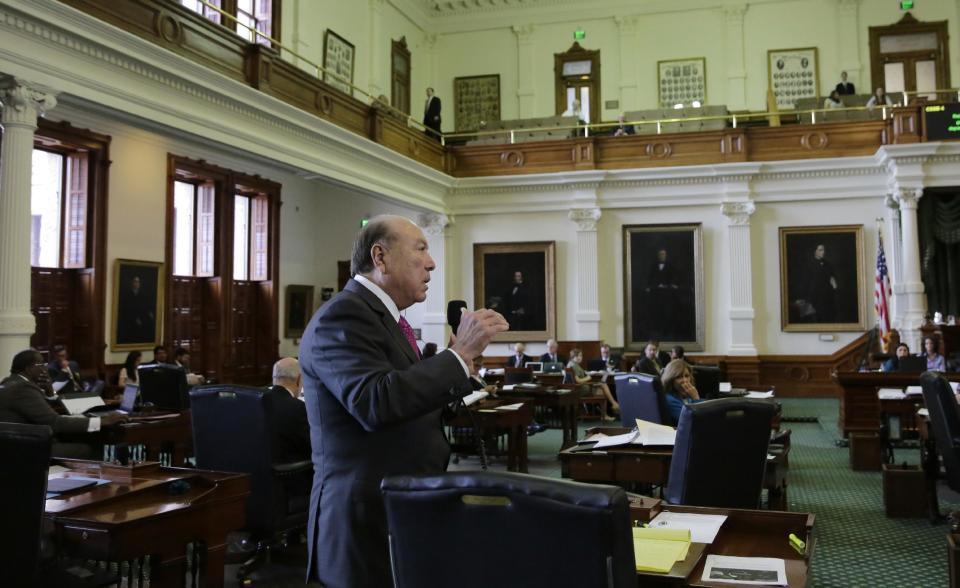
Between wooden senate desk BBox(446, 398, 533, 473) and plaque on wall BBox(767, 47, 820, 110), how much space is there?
13.5 m

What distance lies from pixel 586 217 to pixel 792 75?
21.3 ft

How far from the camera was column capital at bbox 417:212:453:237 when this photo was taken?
1677 cm

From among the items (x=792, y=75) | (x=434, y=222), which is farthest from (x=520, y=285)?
(x=792, y=75)

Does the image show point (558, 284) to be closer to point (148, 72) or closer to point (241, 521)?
point (148, 72)

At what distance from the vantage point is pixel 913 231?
46.6 feet

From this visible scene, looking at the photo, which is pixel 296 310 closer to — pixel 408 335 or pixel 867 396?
pixel 867 396

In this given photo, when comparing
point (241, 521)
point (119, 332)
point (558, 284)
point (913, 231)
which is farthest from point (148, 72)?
point (913, 231)

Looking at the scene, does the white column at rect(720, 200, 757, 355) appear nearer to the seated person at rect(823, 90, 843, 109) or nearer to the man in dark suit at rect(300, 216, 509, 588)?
the seated person at rect(823, 90, 843, 109)

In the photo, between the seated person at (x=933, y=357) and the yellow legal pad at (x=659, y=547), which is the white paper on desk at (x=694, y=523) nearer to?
the yellow legal pad at (x=659, y=547)

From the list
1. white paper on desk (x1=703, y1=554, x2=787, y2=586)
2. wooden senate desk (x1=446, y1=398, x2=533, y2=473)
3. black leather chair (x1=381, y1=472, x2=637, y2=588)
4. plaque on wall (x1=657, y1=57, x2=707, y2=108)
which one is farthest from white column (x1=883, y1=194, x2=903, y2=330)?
black leather chair (x1=381, y1=472, x2=637, y2=588)

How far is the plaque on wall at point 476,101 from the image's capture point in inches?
784

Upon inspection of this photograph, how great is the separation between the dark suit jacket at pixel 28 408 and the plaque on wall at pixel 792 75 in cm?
1699

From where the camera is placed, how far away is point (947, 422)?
5.08m

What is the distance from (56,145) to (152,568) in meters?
9.90
